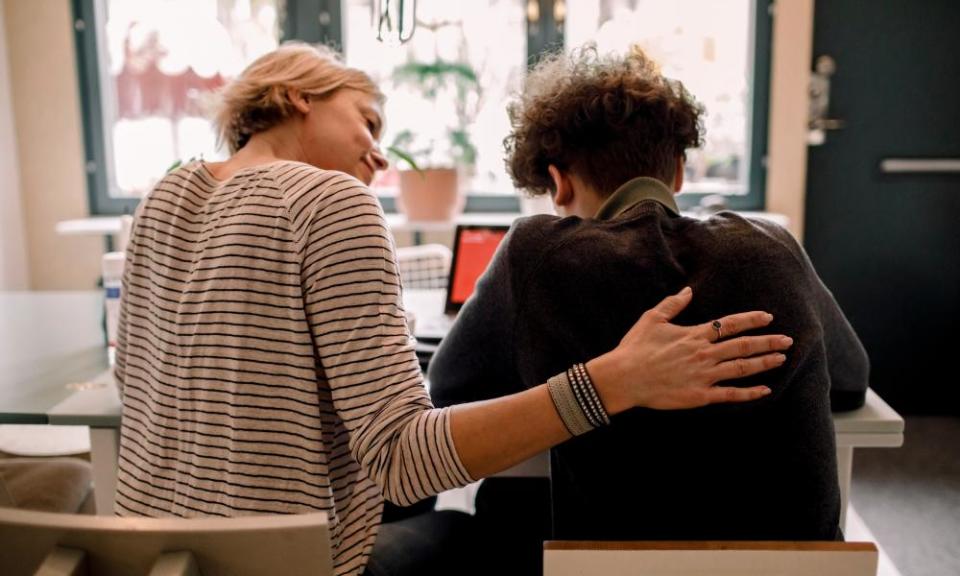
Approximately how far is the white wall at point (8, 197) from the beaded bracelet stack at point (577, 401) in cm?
345

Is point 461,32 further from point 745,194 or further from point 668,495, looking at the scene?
point 668,495

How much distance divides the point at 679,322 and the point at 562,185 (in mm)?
321

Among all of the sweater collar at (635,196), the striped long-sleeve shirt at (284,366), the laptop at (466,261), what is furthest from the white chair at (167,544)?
the laptop at (466,261)

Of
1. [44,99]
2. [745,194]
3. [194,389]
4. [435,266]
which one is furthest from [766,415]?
[44,99]

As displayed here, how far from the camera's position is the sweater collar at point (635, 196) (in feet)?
3.54

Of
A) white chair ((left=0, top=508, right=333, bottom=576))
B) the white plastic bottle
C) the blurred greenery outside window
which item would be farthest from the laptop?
the blurred greenery outside window

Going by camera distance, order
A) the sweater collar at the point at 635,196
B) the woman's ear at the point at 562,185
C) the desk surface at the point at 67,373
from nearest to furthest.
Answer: the sweater collar at the point at 635,196
the woman's ear at the point at 562,185
the desk surface at the point at 67,373

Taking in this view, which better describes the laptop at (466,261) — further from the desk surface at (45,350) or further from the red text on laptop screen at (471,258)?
the desk surface at (45,350)

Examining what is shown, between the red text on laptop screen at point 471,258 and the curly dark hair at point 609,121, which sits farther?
the red text on laptop screen at point 471,258

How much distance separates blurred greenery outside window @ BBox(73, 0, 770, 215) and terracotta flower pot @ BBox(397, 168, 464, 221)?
109 mm

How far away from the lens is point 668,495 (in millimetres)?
1031

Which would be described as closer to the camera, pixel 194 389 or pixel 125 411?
pixel 194 389

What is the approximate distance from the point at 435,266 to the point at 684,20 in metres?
1.66

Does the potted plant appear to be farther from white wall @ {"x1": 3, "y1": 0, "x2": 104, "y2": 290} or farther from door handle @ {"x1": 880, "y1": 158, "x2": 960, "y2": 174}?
door handle @ {"x1": 880, "y1": 158, "x2": 960, "y2": 174}
